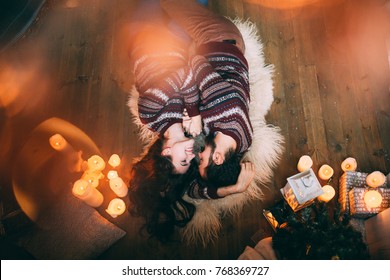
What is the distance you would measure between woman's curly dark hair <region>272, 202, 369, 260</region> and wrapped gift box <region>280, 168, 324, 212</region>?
0.69 feet

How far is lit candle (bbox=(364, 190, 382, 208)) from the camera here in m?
1.68

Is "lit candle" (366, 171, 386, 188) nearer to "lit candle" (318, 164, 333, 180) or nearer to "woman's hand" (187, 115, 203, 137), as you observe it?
"lit candle" (318, 164, 333, 180)

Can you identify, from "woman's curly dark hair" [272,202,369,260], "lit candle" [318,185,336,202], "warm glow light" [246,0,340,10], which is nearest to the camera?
"woman's curly dark hair" [272,202,369,260]

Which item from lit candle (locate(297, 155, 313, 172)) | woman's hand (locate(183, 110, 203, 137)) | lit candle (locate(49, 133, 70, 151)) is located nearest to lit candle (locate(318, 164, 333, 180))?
lit candle (locate(297, 155, 313, 172))

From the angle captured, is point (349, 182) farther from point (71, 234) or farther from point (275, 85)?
point (71, 234)

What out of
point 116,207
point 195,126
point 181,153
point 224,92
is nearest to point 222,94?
point 224,92

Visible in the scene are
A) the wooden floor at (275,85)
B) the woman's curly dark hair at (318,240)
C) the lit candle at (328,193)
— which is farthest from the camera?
the wooden floor at (275,85)

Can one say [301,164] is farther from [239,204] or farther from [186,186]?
[186,186]

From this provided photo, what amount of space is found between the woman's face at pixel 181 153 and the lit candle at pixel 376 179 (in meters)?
1.05

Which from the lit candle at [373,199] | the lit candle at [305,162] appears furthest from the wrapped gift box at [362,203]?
the lit candle at [305,162]

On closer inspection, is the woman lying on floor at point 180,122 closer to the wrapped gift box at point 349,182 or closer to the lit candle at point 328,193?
the lit candle at point 328,193

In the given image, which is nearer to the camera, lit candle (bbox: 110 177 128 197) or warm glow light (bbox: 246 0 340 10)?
lit candle (bbox: 110 177 128 197)

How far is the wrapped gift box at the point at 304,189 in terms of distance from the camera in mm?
1677
